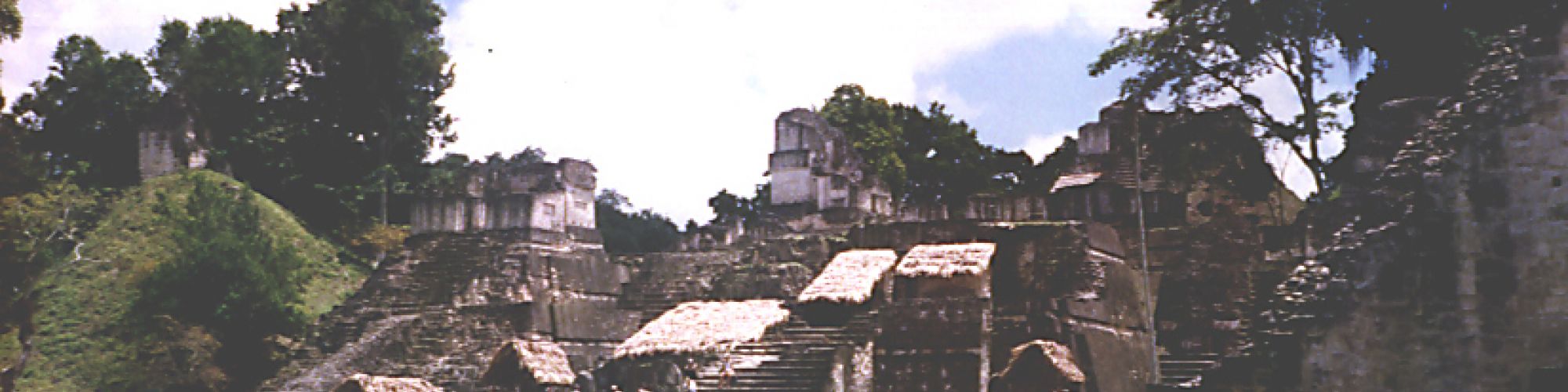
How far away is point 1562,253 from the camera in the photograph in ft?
32.3

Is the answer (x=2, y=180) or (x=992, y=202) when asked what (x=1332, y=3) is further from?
(x=2, y=180)

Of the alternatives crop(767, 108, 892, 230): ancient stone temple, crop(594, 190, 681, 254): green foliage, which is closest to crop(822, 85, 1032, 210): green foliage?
crop(594, 190, 681, 254): green foliage

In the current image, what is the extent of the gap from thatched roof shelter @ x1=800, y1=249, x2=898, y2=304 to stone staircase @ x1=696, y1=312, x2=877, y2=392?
0.39m

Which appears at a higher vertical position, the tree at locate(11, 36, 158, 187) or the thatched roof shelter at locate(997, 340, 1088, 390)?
the tree at locate(11, 36, 158, 187)

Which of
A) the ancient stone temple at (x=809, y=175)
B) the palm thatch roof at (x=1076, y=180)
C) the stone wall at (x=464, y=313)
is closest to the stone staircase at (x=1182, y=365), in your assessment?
the palm thatch roof at (x=1076, y=180)

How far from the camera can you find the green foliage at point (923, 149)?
118ft

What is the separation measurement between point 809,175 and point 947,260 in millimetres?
8843

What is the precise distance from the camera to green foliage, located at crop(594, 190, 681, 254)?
146 ft

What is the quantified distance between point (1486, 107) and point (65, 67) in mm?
31559

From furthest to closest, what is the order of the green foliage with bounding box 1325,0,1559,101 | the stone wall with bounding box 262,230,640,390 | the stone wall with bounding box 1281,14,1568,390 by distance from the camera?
the stone wall with bounding box 262,230,640,390 < the green foliage with bounding box 1325,0,1559,101 < the stone wall with bounding box 1281,14,1568,390

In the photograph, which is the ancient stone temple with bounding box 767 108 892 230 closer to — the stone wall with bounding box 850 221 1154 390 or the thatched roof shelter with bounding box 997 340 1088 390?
the stone wall with bounding box 850 221 1154 390

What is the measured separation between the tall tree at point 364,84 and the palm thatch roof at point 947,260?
73.0ft

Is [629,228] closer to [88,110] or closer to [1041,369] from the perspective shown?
[88,110]

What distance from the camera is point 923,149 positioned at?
38250 mm
